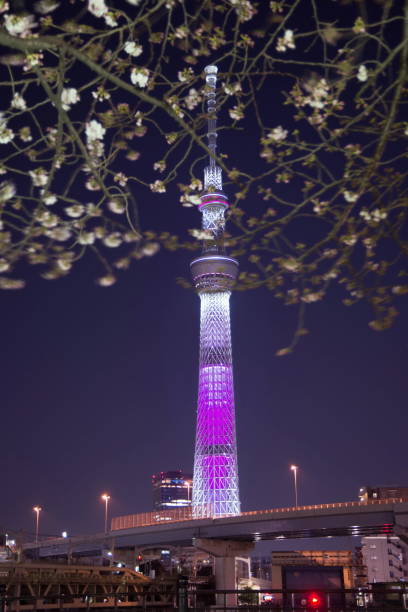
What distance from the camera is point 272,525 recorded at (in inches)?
2206

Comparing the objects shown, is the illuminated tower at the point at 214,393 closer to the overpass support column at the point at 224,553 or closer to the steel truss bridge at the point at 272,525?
the steel truss bridge at the point at 272,525

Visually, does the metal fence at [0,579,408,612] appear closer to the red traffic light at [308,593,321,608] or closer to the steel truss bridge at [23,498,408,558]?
the red traffic light at [308,593,321,608]

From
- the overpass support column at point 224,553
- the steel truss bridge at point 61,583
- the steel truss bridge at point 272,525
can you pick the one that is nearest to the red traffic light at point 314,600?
the steel truss bridge at point 61,583

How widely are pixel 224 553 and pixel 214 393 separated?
1382 inches

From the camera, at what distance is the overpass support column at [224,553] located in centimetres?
6097

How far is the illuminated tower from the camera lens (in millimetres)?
92812

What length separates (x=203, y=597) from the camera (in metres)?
60.0

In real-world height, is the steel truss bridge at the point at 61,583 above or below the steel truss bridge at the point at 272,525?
below

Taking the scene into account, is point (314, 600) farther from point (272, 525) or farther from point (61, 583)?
point (272, 525)

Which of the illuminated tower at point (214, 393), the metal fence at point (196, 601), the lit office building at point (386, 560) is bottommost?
the metal fence at point (196, 601)

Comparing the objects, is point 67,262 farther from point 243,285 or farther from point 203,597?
point 203,597

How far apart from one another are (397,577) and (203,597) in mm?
53054

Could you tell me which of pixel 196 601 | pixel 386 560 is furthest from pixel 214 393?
pixel 196 601

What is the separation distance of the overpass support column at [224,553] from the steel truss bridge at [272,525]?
0.64 m
